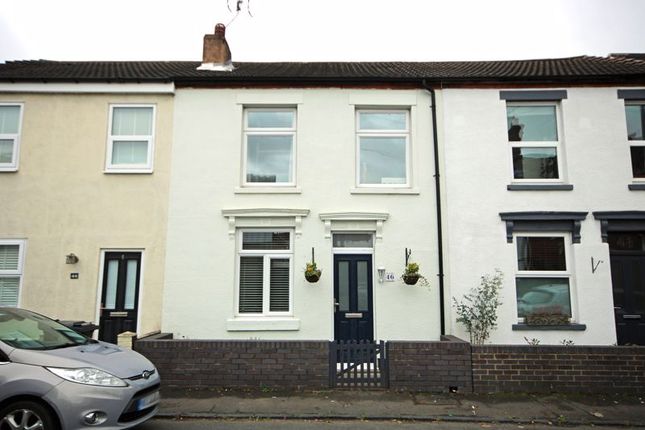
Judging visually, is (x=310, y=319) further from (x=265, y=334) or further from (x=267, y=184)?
(x=267, y=184)

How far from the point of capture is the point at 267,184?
9.78 meters

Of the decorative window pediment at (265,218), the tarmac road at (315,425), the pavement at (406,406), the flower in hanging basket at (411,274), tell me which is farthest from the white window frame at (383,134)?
the tarmac road at (315,425)

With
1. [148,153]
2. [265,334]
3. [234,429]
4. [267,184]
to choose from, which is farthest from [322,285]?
[148,153]

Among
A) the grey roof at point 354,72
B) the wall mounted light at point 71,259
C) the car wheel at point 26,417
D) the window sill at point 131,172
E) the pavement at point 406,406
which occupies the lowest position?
the pavement at point 406,406

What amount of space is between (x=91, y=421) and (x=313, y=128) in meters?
6.87

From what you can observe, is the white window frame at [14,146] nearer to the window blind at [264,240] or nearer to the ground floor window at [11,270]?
the ground floor window at [11,270]

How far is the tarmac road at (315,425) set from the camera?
5840mm

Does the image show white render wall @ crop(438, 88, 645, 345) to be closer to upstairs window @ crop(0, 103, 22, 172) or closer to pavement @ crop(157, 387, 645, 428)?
pavement @ crop(157, 387, 645, 428)

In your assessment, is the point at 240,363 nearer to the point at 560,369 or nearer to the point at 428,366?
the point at 428,366

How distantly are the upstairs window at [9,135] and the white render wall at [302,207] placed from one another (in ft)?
11.4

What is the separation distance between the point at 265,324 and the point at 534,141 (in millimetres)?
6848

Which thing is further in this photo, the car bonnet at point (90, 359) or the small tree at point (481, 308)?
the small tree at point (481, 308)

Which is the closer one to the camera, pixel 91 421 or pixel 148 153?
pixel 91 421

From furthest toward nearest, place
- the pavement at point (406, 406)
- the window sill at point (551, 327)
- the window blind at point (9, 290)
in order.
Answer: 1. the window blind at point (9, 290)
2. the window sill at point (551, 327)
3. the pavement at point (406, 406)
